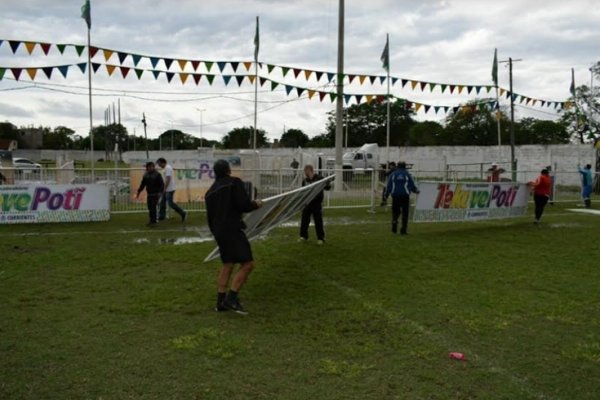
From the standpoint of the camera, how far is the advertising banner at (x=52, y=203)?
44.5ft

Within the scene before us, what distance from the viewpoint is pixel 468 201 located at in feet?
46.2

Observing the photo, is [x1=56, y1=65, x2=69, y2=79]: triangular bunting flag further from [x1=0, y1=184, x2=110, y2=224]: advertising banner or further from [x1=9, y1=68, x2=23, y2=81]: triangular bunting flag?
[x1=0, y1=184, x2=110, y2=224]: advertising banner

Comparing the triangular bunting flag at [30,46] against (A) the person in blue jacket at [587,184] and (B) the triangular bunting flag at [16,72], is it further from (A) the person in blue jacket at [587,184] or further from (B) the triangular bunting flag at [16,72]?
(A) the person in blue jacket at [587,184]

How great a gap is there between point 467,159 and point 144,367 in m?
42.1

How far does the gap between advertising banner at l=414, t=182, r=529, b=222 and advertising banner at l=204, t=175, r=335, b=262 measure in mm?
3995

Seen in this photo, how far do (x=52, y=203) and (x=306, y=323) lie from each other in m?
10.2

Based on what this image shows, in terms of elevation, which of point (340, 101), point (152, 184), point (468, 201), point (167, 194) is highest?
point (340, 101)

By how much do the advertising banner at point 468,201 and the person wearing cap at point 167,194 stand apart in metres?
6.06

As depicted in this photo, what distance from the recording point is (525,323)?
6012 mm

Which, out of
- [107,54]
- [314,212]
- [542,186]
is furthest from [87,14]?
[542,186]

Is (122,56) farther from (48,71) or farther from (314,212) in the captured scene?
(314,212)

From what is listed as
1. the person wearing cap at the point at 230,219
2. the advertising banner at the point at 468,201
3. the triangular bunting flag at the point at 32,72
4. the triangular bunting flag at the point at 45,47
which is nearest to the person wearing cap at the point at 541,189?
the advertising banner at the point at 468,201

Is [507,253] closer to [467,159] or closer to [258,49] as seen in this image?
[258,49]

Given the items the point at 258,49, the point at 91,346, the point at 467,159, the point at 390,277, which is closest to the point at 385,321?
the point at 390,277
